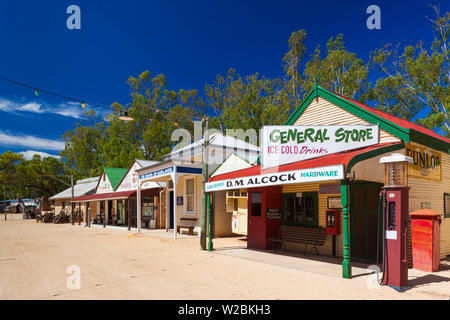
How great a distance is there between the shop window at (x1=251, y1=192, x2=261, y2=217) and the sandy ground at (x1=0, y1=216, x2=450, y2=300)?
134cm

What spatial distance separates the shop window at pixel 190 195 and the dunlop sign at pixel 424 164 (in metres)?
11.7

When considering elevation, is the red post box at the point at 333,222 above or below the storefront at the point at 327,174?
below

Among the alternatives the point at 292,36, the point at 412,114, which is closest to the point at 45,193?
the point at 292,36

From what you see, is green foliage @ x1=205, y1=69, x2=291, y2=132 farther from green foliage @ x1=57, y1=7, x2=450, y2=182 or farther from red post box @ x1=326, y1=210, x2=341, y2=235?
red post box @ x1=326, y1=210, x2=341, y2=235

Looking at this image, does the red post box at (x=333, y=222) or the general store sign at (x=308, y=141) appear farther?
the red post box at (x=333, y=222)

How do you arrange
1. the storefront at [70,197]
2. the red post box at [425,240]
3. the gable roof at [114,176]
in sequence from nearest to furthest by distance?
the red post box at [425,240], the gable roof at [114,176], the storefront at [70,197]

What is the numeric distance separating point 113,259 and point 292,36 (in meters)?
30.7

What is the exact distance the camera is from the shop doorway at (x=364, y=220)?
995cm

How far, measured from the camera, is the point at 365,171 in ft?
27.2

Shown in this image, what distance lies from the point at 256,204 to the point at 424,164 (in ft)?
17.5

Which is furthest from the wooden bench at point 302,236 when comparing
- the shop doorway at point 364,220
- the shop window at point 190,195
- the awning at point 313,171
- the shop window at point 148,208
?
the shop window at point 148,208

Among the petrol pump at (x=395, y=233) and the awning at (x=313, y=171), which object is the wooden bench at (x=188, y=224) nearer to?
the awning at (x=313, y=171)

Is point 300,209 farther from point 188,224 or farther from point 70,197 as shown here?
point 70,197

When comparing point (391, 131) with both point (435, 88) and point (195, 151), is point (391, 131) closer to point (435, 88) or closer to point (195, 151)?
point (195, 151)
